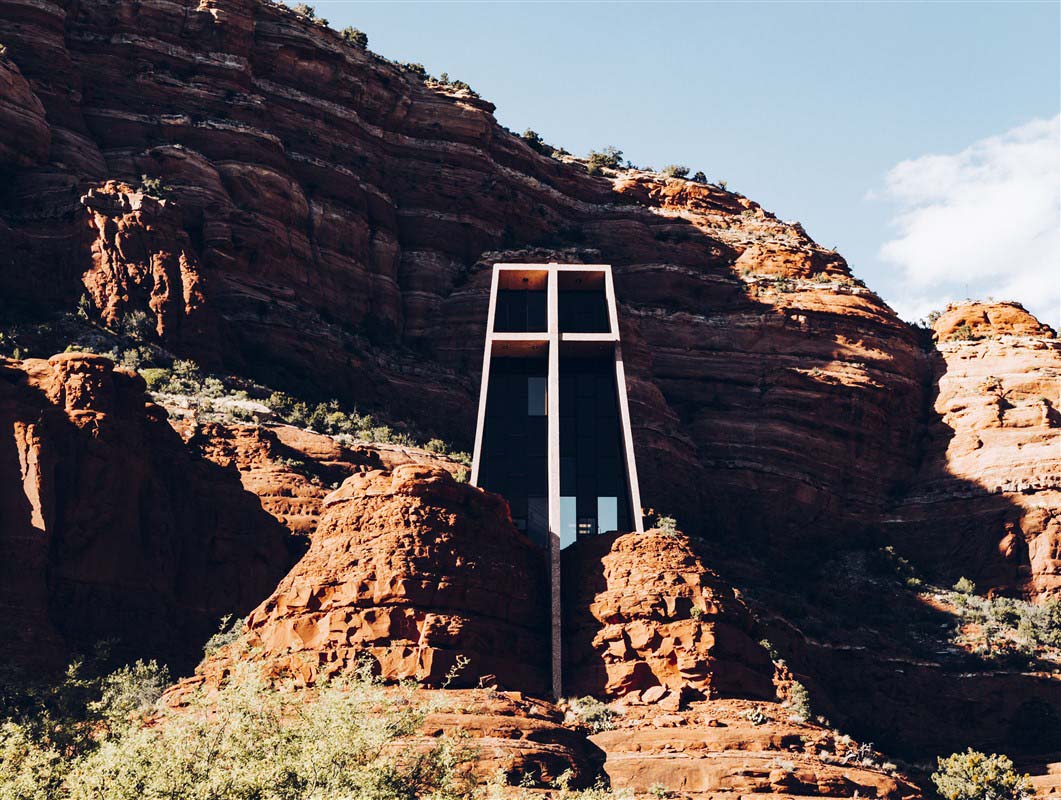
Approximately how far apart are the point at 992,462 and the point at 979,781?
26.6 m

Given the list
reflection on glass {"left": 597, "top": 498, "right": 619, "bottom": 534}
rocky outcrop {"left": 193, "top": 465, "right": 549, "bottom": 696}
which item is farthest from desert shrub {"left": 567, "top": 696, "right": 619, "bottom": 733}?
reflection on glass {"left": 597, "top": 498, "right": 619, "bottom": 534}

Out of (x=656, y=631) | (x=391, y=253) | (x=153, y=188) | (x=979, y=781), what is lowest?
(x=979, y=781)

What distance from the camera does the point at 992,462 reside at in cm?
7181

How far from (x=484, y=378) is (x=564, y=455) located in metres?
3.88

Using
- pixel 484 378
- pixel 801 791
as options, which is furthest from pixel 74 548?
pixel 801 791

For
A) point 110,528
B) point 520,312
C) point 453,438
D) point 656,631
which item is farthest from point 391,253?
point 656,631

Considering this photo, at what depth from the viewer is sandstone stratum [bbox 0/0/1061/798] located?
4356 centimetres

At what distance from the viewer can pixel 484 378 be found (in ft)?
188

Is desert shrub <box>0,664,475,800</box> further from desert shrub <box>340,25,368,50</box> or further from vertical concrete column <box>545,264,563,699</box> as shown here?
desert shrub <box>340,25,368,50</box>

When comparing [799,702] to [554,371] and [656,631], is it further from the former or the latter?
[554,371]

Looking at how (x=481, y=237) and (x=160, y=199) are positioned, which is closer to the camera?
(x=160, y=199)

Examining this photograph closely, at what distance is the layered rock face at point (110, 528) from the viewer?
148 feet

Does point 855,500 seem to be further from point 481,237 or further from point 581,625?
point 581,625

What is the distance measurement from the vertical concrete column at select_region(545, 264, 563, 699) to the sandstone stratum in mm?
446
